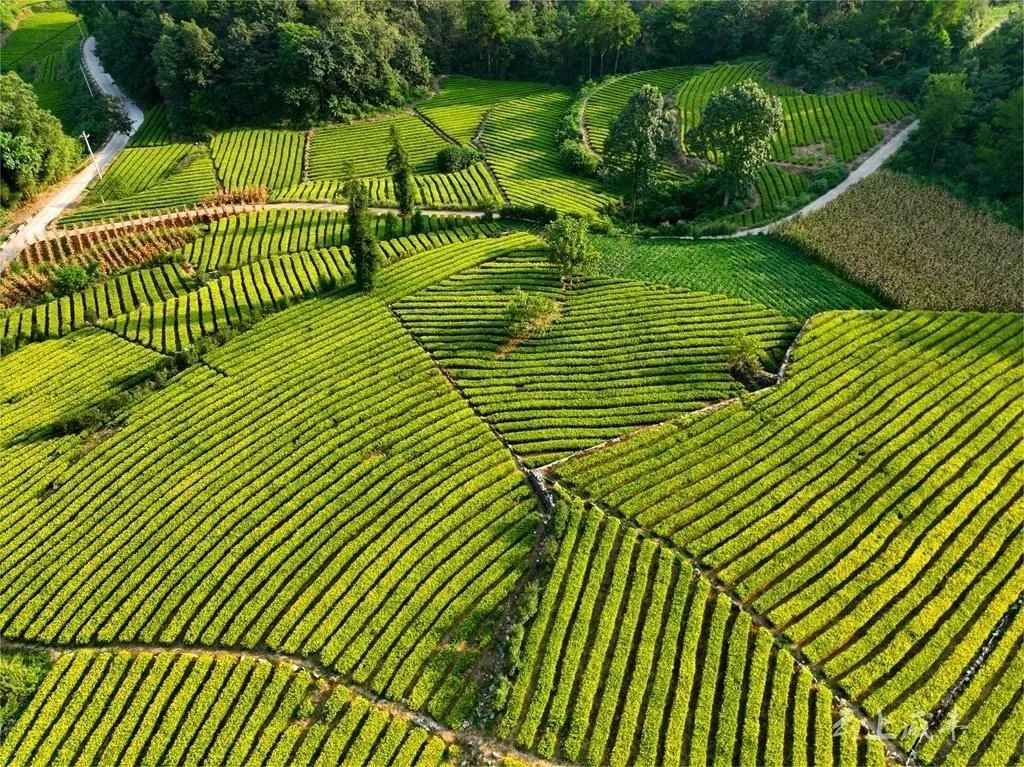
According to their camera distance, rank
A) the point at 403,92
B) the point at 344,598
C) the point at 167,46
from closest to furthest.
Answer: the point at 344,598, the point at 167,46, the point at 403,92

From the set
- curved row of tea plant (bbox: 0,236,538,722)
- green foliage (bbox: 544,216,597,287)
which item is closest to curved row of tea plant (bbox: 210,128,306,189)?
curved row of tea plant (bbox: 0,236,538,722)

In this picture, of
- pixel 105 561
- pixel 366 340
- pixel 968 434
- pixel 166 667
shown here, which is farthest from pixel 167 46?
pixel 968 434

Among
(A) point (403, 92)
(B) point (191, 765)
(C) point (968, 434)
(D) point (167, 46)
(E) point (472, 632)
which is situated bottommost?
(B) point (191, 765)

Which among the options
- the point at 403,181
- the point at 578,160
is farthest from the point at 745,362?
the point at 578,160

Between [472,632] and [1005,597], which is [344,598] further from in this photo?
[1005,597]

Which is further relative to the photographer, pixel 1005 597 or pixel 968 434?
pixel 968 434

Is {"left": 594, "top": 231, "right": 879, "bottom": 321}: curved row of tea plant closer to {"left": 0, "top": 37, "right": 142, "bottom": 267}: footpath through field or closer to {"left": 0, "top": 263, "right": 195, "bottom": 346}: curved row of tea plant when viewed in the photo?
{"left": 0, "top": 263, "right": 195, "bottom": 346}: curved row of tea plant

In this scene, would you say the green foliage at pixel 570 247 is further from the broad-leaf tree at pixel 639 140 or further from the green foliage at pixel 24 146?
the green foliage at pixel 24 146

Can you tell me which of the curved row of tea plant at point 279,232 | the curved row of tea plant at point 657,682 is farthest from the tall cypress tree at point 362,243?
the curved row of tea plant at point 657,682
